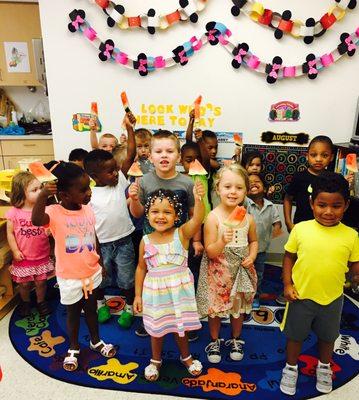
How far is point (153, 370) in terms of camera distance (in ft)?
6.24

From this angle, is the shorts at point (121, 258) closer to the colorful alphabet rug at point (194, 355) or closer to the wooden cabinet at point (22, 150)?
the colorful alphabet rug at point (194, 355)

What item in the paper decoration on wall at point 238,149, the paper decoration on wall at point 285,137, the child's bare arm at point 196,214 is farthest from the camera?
the paper decoration on wall at point 285,137

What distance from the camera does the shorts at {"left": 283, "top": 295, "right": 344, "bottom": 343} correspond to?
1.68m

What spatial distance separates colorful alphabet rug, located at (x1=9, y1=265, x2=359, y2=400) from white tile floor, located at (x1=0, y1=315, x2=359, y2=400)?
0.03 metres

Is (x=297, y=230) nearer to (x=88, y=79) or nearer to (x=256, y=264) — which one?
(x=256, y=264)

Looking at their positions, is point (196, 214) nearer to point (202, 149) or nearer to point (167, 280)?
point (167, 280)

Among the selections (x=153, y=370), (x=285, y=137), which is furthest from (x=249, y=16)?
(x=153, y=370)

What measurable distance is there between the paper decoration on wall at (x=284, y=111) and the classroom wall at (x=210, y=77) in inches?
1.6

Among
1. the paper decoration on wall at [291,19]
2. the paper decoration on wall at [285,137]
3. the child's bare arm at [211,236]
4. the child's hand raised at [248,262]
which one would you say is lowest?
the child's hand raised at [248,262]

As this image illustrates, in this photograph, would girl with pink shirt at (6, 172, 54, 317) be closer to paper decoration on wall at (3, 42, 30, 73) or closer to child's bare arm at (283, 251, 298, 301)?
child's bare arm at (283, 251, 298, 301)

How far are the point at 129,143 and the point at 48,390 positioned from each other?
1.55 m

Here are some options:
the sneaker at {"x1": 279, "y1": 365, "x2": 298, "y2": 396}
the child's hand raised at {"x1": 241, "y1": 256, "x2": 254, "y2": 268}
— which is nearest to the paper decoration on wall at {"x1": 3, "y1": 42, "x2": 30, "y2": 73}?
the child's hand raised at {"x1": 241, "y1": 256, "x2": 254, "y2": 268}

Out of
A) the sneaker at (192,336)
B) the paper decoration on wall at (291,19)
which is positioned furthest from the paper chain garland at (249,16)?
the sneaker at (192,336)

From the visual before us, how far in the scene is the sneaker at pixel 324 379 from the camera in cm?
183
